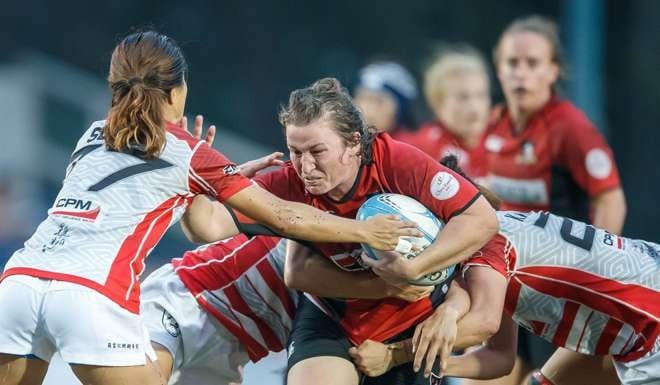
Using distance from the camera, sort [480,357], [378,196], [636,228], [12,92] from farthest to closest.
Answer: [12,92]
[636,228]
[480,357]
[378,196]

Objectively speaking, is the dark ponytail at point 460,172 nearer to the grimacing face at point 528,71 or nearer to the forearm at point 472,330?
the forearm at point 472,330

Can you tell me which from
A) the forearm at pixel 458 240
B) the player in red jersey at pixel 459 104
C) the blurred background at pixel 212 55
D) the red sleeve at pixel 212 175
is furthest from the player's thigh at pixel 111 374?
the blurred background at pixel 212 55

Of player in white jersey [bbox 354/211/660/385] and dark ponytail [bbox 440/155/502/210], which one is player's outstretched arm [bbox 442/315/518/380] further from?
dark ponytail [bbox 440/155/502/210]

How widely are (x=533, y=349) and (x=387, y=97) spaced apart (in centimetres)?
309

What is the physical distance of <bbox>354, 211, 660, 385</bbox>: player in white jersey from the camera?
4.50 m

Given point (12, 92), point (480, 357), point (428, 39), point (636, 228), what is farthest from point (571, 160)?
point (12, 92)

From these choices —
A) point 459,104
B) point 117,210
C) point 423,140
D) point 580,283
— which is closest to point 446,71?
point 459,104

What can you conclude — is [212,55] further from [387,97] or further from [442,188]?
[442,188]

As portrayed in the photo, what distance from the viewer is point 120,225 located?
4.17m

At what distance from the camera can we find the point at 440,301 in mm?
4695

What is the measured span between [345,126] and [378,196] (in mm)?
274

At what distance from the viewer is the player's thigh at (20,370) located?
13.8 ft

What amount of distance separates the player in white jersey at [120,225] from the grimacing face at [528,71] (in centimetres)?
276

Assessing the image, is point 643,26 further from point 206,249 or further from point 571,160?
point 206,249
